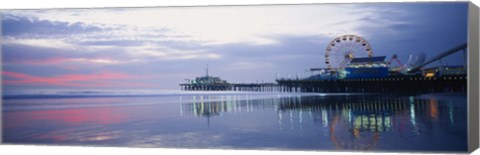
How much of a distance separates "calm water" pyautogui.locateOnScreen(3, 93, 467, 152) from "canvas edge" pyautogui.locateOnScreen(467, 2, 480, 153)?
96 millimetres

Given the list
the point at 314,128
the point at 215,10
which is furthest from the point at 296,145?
the point at 215,10

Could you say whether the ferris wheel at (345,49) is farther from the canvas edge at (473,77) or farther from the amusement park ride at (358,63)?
the canvas edge at (473,77)

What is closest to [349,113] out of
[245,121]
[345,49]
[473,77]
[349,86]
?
[349,86]

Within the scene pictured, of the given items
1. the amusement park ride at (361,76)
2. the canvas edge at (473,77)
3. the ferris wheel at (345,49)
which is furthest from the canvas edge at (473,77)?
the ferris wheel at (345,49)

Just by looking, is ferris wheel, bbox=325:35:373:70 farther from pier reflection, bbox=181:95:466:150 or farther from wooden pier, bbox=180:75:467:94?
pier reflection, bbox=181:95:466:150

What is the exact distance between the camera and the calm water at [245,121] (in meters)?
10.3

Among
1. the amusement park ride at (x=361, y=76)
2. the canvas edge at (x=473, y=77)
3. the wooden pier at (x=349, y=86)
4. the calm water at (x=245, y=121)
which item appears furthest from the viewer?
the wooden pier at (x=349, y=86)

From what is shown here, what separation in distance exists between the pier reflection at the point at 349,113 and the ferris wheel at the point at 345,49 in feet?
2.11

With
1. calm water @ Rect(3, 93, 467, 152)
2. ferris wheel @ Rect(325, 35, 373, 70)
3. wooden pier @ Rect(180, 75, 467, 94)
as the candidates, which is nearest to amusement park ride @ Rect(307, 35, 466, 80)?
ferris wheel @ Rect(325, 35, 373, 70)

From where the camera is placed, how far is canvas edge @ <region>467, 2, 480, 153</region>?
10.1 metres

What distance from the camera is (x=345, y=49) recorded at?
35.4 ft

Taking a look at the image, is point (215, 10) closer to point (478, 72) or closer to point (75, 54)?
point (75, 54)

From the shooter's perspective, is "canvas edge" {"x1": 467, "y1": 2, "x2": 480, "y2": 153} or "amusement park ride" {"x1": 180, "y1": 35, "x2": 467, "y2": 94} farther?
"amusement park ride" {"x1": 180, "y1": 35, "x2": 467, "y2": 94}

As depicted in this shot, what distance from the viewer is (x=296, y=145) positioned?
10.6m
